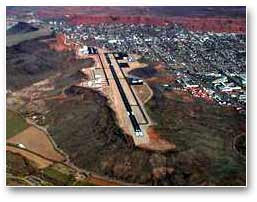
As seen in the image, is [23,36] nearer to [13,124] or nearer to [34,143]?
[13,124]

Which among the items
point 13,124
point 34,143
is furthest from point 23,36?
point 34,143

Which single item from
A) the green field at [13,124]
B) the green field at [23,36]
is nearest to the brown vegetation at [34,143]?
the green field at [13,124]

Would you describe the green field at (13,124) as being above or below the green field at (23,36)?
below

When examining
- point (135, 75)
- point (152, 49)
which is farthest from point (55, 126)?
point (152, 49)

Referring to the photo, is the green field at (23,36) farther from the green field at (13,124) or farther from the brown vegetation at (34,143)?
the brown vegetation at (34,143)

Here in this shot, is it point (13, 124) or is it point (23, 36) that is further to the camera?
point (23, 36)

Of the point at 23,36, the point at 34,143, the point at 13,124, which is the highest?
the point at 23,36

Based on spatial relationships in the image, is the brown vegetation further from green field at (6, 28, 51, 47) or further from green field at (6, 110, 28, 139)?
green field at (6, 28, 51, 47)

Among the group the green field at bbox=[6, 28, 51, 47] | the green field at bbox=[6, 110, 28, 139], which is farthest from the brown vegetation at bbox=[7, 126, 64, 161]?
the green field at bbox=[6, 28, 51, 47]
